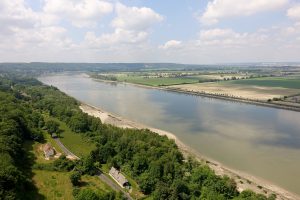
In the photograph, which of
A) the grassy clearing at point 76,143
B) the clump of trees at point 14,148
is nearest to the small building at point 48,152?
the clump of trees at point 14,148

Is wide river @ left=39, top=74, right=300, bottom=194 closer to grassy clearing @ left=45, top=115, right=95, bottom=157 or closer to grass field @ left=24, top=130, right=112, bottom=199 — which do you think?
grassy clearing @ left=45, top=115, right=95, bottom=157

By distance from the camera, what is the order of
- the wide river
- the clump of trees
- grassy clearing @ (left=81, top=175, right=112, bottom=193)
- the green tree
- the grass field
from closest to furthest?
1. the clump of trees
2. the grass field
3. grassy clearing @ (left=81, top=175, right=112, bottom=193)
4. the wide river
5. the green tree

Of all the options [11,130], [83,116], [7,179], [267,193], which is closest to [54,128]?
[83,116]

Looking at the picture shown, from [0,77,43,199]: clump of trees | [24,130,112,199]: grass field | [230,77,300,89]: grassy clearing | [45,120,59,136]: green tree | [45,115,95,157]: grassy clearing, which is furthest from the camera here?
[230,77,300,89]: grassy clearing

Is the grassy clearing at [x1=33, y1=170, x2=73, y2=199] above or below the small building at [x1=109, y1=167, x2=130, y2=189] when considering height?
below

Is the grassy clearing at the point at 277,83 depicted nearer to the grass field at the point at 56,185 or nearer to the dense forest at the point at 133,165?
the dense forest at the point at 133,165

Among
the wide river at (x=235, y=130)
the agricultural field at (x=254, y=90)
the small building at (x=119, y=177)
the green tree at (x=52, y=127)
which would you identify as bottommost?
the wide river at (x=235, y=130)

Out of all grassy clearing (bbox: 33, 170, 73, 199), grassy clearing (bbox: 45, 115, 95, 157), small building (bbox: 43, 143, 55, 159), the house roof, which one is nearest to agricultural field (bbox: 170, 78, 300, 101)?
grassy clearing (bbox: 45, 115, 95, 157)
